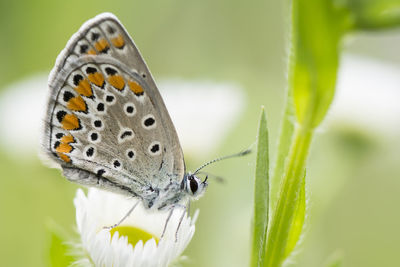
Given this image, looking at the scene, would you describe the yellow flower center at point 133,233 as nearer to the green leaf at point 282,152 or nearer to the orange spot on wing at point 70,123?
the orange spot on wing at point 70,123

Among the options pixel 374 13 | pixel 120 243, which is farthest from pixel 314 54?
pixel 120 243

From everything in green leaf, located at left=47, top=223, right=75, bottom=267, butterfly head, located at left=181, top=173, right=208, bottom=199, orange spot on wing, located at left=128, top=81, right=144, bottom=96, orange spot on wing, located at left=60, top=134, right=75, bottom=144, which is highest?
orange spot on wing, located at left=128, top=81, right=144, bottom=96

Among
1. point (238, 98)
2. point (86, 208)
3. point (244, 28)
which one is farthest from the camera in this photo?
point (244, 28)

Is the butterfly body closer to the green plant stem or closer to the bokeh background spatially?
the bokeh background

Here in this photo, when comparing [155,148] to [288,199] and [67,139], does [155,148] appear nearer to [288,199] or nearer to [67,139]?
[67,139]

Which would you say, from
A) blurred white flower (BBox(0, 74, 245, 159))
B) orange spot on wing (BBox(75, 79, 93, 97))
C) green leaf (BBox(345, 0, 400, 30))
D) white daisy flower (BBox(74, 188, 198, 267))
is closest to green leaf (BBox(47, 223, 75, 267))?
white daisy flower (BBox(74, 188, 198, 267))

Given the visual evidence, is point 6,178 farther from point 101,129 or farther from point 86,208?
point 86,208

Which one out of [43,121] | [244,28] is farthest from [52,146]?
[244,28]
